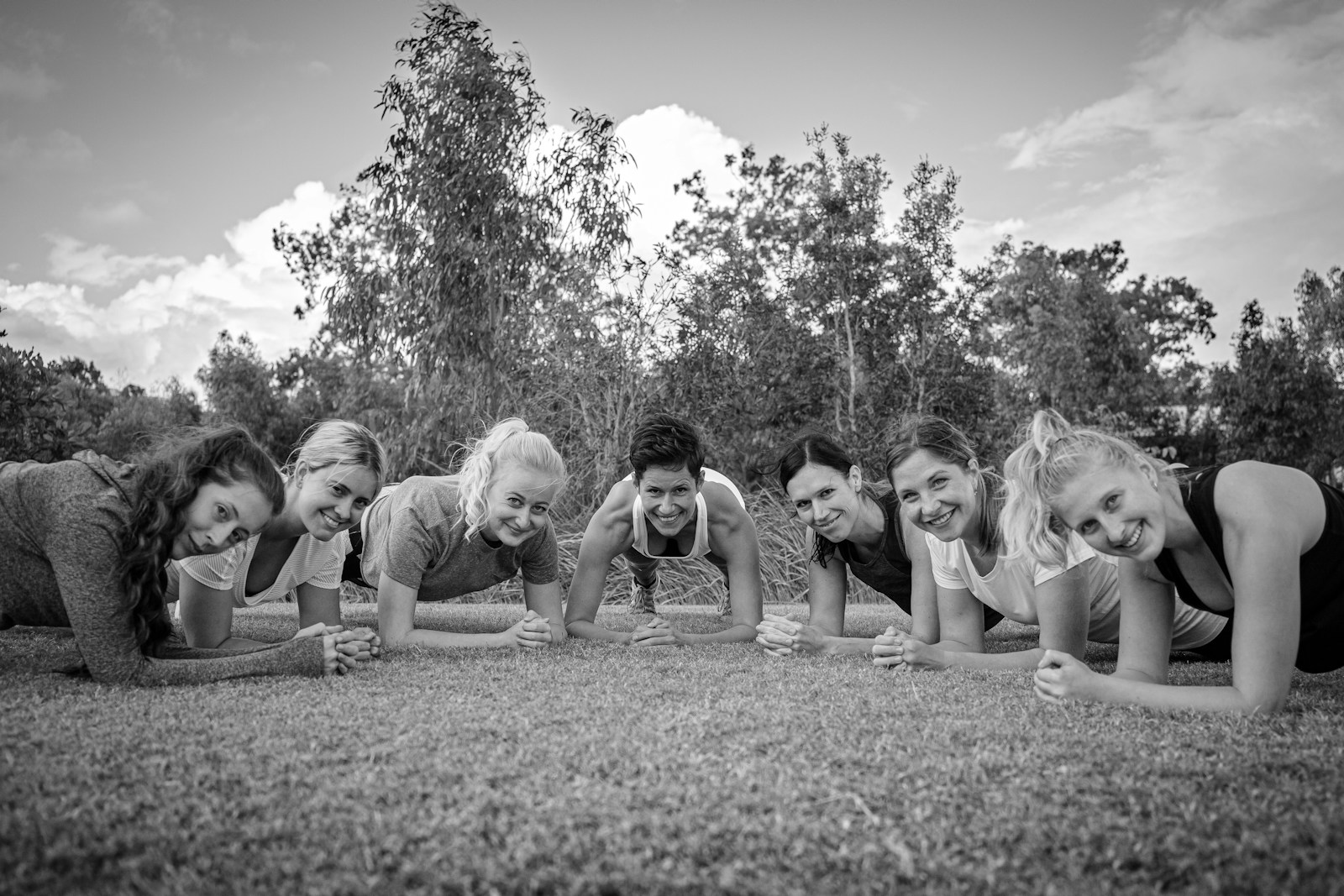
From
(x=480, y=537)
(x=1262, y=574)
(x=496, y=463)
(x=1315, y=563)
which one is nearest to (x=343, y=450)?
(x=496, y=463)

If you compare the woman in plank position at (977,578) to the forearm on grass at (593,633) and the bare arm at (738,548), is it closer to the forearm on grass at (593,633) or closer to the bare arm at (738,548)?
the bare arm at (738,548)

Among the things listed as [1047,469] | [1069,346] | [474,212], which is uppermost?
[1069,346]

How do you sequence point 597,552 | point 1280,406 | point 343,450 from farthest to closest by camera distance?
point 1280,406
point 597,552
point 343,450

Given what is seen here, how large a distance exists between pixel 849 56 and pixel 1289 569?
9681 millimetres

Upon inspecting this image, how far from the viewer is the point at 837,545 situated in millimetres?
4984

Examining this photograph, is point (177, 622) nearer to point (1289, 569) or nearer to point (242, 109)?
point (1289, 569)

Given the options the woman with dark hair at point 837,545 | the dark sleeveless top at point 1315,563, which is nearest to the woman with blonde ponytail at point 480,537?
the woman with dark hair at point 837,545

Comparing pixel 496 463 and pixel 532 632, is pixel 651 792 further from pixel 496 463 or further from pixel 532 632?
pixel 496 463

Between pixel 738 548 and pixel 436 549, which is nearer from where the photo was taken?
pixel 436 549

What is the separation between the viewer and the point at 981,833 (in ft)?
5.63

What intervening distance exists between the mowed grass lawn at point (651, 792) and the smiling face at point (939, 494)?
916 mm

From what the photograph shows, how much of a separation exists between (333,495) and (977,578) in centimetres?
295

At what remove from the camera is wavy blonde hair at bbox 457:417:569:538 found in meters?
4.44

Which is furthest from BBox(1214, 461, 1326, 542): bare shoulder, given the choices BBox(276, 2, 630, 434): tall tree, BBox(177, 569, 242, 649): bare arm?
BBox(276, 2, 630, 434): tall tree
